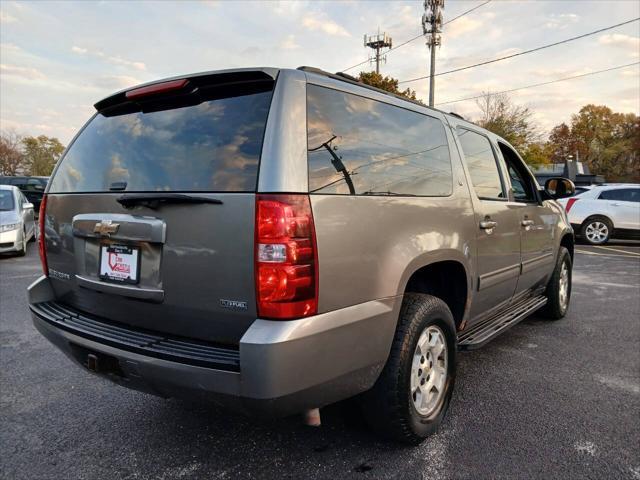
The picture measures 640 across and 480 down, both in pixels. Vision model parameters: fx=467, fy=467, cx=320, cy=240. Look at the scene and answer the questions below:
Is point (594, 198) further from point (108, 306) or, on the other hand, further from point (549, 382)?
point (108, 306)

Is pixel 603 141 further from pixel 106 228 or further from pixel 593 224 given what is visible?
pixel 106 228

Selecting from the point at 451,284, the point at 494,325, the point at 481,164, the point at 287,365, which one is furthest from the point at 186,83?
the point at 494,325

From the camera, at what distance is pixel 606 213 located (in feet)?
40.2

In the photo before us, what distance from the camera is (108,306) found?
232 cm

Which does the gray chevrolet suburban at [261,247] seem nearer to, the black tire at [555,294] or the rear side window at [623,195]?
the black tire at [555,294]

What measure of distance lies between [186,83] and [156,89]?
194 millimetres

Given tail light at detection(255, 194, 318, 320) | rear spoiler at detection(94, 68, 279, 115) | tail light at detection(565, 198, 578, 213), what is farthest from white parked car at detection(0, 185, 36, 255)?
tail light at detection(565, 198, 578, 213)

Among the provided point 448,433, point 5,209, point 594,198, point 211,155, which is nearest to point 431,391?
point 448,433

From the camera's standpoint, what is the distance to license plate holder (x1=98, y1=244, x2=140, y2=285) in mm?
2139

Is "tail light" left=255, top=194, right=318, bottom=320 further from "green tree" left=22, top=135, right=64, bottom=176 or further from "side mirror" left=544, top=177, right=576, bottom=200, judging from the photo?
"green tree" left=22, top=135, right=64, bottom=176

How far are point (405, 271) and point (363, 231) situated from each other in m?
0.36

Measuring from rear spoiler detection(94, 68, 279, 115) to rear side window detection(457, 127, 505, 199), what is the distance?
174cm

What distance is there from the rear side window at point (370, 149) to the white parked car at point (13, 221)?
855 centimetres

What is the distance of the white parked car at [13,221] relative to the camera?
8562 millimetres
